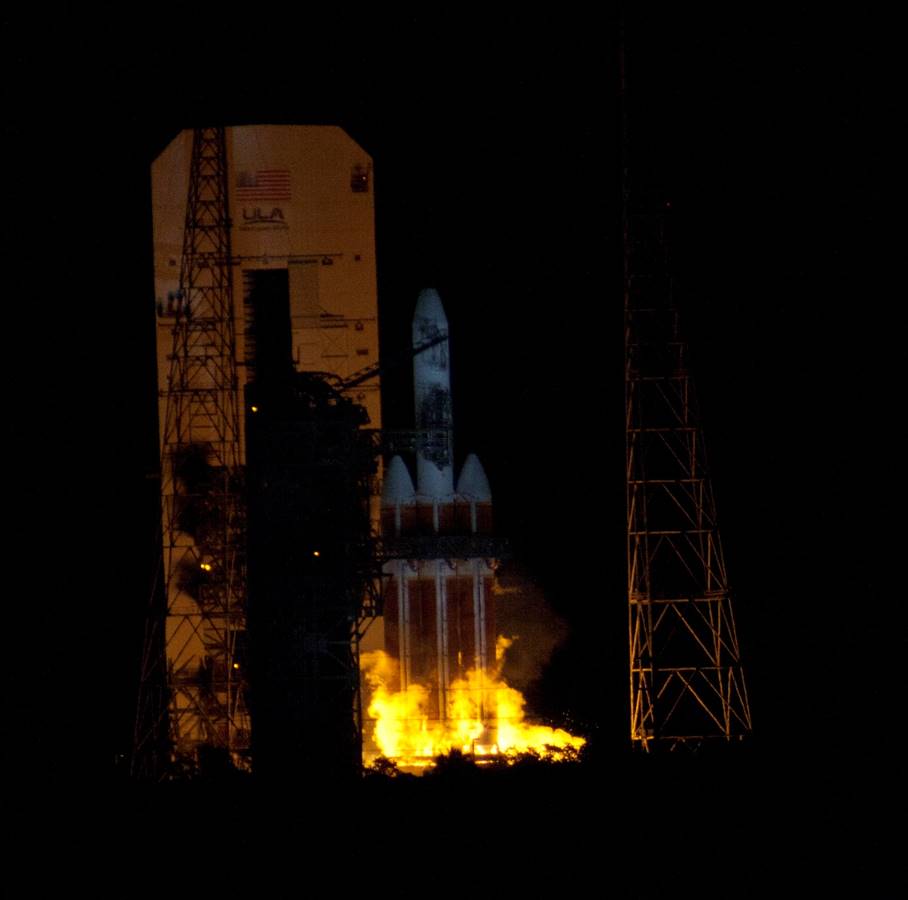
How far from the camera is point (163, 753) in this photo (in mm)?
24234

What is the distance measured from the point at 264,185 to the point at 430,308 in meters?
3.61

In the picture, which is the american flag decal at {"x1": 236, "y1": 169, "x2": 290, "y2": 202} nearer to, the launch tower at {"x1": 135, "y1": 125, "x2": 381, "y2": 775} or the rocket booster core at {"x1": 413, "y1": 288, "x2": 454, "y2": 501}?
the launch tower at {"x1": 135, "y1": 125, "x2": 381, "y2": 775}

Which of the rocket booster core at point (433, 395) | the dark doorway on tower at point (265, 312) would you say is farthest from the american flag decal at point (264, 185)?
the rocket booster core at point (433, 395)

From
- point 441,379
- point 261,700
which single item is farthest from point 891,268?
point 261,700

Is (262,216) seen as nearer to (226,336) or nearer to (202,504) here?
(226,336)

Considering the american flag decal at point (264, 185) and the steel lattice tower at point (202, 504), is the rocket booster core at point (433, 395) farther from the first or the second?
the steel lattice tower at point (202, 504)

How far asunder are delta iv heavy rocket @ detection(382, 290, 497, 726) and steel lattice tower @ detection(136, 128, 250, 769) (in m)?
3.25

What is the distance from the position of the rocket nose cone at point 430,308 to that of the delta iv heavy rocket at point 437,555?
0.02 metres

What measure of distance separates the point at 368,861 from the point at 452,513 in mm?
13237

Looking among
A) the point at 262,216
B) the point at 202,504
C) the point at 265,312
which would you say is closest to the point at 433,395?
the point at 265,312

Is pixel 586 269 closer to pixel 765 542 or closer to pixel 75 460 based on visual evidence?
pixel 765 542

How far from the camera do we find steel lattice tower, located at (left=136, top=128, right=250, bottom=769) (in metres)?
24.7

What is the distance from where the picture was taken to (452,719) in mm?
27125

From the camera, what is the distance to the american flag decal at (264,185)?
2628cm
